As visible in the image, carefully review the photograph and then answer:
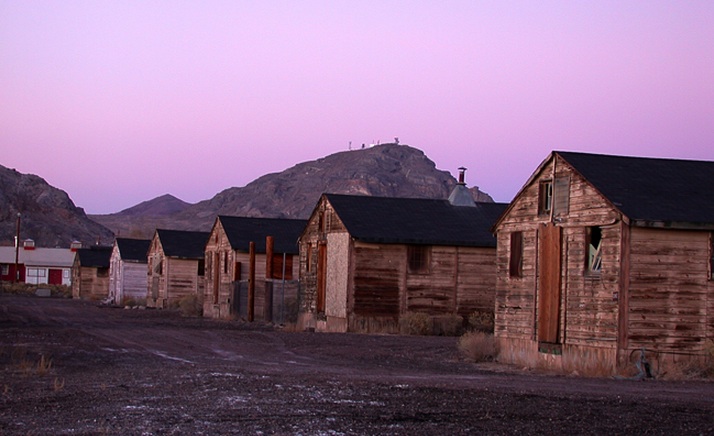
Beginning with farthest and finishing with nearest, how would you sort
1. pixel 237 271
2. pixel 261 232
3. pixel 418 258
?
1. pixel 261 232
2. pixel 237 271
3. pixel 418 258

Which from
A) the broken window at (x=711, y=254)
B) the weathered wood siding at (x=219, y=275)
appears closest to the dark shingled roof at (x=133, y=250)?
the weathered wood siding at (x=219, y=275)

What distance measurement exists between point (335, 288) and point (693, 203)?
1724 centimetres

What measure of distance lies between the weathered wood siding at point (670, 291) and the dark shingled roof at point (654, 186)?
380 millimetres

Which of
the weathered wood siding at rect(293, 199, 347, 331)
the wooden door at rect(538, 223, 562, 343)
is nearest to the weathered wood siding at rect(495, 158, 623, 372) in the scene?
the wooden door at rect(538, 223, 562, 343)

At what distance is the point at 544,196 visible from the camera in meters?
24.5

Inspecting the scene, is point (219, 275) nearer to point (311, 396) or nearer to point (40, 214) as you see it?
point (311, 396)

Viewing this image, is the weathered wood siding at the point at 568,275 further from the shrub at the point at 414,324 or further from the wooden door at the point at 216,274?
the wooden door at the point at 216,274

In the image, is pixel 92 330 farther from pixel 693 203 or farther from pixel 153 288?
pixel 153 288

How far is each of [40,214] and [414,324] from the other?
144388 mm

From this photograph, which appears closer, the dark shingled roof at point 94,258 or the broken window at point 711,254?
the broken window at point 711,254

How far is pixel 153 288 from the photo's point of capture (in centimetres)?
6450

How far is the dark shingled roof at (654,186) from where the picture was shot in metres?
21.3

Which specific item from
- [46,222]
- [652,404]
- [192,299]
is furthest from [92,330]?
[46,222]


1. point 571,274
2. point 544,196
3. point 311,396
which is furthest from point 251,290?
point 311,396
